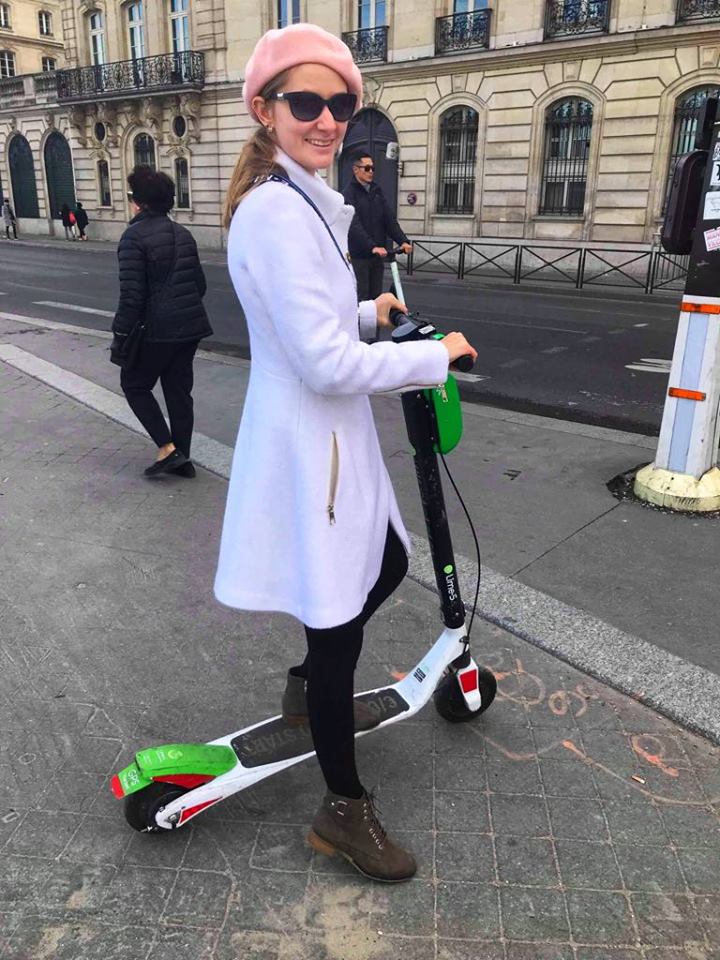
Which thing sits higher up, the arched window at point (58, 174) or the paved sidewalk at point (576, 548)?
the arched window at point (58, 174)

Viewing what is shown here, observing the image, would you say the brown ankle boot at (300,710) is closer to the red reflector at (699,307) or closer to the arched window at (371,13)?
the red reflector at (699,307)

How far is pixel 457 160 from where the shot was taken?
23031 millimetres

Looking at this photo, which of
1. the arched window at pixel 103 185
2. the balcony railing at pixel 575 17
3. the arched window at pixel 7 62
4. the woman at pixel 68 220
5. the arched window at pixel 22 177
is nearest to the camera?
the balcony railing at pixel 575 17

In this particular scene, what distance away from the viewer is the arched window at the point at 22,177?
36.9 meters

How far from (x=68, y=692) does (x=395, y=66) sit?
24193 millimetres

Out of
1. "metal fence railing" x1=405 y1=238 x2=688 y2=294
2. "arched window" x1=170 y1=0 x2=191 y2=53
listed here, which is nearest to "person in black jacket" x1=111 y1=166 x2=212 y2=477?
"metal fence railing" x1=405 y1=238 x2=688 y2=294

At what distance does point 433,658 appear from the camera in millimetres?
2600

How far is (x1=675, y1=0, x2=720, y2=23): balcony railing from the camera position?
714 inches

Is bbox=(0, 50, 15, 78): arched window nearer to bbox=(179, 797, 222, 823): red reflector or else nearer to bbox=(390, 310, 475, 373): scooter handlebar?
bbox=(390, 310, 475, 373): scooter handlebar

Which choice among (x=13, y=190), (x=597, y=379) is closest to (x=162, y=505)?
(x=597, y=379)

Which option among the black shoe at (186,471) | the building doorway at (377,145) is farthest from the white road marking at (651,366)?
the building doorway at (377,145)

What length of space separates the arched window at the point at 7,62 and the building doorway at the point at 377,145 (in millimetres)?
39548

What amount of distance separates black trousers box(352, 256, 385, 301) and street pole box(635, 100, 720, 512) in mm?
4932

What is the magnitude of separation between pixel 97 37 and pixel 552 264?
24.5 m
